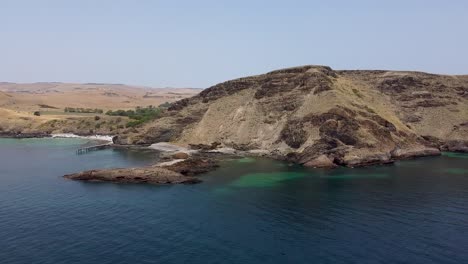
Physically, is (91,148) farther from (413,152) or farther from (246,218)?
(413,152)

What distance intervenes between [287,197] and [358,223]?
1913 cm

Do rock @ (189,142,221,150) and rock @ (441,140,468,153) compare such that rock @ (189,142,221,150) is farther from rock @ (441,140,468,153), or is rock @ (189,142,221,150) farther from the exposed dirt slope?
rock @ (441,140,468,153)

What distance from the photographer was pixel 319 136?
5039 inches

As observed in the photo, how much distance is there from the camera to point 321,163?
11619 centimetres

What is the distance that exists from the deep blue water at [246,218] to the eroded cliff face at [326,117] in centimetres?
1735

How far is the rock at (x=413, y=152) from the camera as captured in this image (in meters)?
128

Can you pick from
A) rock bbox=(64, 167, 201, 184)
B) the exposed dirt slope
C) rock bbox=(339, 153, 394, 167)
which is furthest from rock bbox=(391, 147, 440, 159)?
Result: rock bbox=(64, 167, 201, 184)

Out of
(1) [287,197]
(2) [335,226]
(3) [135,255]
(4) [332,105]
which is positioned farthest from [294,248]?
(4) [332,105]

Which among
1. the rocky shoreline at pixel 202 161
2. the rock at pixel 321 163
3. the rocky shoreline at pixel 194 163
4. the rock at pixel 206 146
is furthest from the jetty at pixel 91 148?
the rock at pixel 321 163

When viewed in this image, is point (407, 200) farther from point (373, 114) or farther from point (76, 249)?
point (373, 114)

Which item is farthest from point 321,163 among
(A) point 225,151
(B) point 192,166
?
(A) point 225,151

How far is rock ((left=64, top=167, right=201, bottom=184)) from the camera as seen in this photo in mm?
96562

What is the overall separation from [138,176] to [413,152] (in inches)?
3306

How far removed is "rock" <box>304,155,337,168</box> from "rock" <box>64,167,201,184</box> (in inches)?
1365
